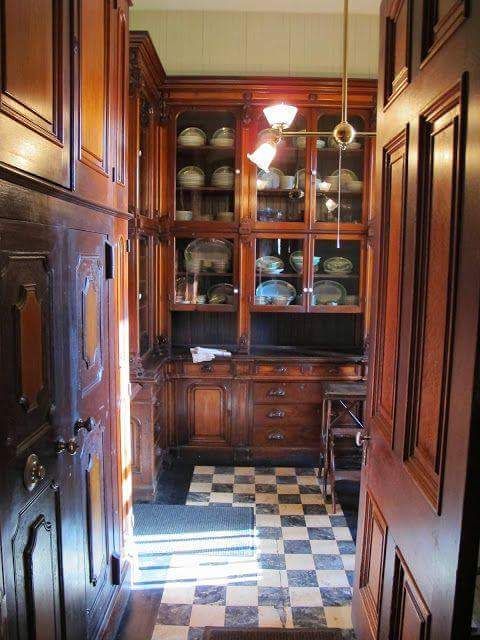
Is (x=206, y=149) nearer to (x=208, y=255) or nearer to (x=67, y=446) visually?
(x=208, y=255)

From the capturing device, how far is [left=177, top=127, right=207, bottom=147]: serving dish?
3.90m

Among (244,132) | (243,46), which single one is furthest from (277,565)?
(243,46)

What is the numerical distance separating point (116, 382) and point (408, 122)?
4.75 ft

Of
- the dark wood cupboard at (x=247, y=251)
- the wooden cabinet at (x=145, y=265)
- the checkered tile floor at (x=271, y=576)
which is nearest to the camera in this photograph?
the checkered tile floor at (x=271, y=576)

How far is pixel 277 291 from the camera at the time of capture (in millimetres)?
4051

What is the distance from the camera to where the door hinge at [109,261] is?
1980mm

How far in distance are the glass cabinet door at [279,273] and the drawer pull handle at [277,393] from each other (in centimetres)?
60

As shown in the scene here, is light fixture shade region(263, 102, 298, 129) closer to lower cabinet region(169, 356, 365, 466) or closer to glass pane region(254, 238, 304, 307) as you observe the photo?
glass pane region(254, 238, 304, 307)

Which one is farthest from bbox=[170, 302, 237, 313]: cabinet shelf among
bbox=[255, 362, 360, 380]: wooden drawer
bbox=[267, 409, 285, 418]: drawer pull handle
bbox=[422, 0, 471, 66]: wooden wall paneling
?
bbox=[422, 0, 471, 66]: wooden wall paneling

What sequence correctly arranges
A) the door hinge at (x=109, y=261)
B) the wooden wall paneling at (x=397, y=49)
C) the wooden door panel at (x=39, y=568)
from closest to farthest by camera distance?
the wooden door panel at (x=39, y=568)
the wooden wall paneling at (x=397, y=49)
the door hinge at (x=109, y=261)

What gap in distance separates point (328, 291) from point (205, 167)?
1335 mm

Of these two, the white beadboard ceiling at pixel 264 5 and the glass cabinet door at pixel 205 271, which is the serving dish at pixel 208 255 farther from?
the white beadboard ceiling at pixel 264 5

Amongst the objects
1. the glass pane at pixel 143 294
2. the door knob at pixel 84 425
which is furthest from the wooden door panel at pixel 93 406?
the glass pane at pixel 143 294

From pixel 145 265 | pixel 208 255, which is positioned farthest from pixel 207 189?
pixel 145 265
